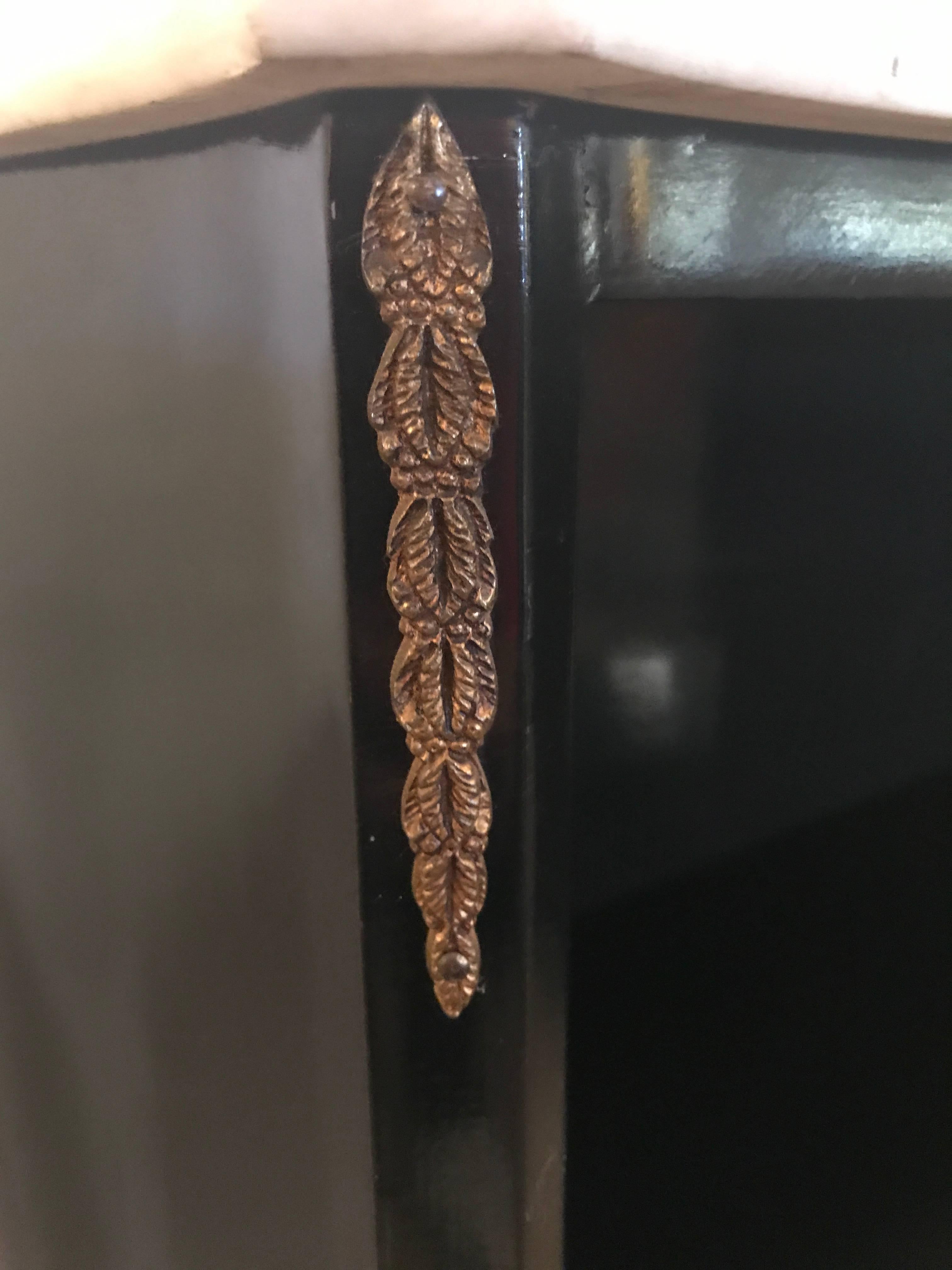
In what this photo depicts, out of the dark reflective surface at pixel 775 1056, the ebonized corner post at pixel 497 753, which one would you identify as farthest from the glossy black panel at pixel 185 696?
the dark reflective surface at pixel 775 1056

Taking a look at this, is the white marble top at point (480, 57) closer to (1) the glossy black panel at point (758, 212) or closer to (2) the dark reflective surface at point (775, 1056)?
(1) the glossy black panel at point (758, 212)

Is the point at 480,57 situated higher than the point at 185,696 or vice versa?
the point at 480,57

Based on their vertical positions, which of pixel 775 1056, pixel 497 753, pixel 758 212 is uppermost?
pixel 758 212

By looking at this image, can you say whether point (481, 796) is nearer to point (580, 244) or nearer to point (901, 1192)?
point (580, 244)

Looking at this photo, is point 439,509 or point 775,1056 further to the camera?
point 775,1056

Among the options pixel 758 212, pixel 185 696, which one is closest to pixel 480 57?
pixel 758 212

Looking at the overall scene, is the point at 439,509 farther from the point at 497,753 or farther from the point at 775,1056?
the point at 775,1056

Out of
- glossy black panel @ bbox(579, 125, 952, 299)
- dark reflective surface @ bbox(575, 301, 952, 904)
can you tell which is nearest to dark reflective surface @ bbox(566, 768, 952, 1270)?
dark reflective surface @ bbox(575, 301, 952, 904)

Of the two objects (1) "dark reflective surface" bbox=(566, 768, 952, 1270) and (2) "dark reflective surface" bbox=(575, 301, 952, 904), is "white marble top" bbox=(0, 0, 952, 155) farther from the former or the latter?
(1) "dark reflective surface" bbox=(566, 768, 952, 1270)

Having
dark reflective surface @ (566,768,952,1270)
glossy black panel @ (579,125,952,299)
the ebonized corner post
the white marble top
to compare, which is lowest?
dark reflective surface @ (566,768,952,1270)
